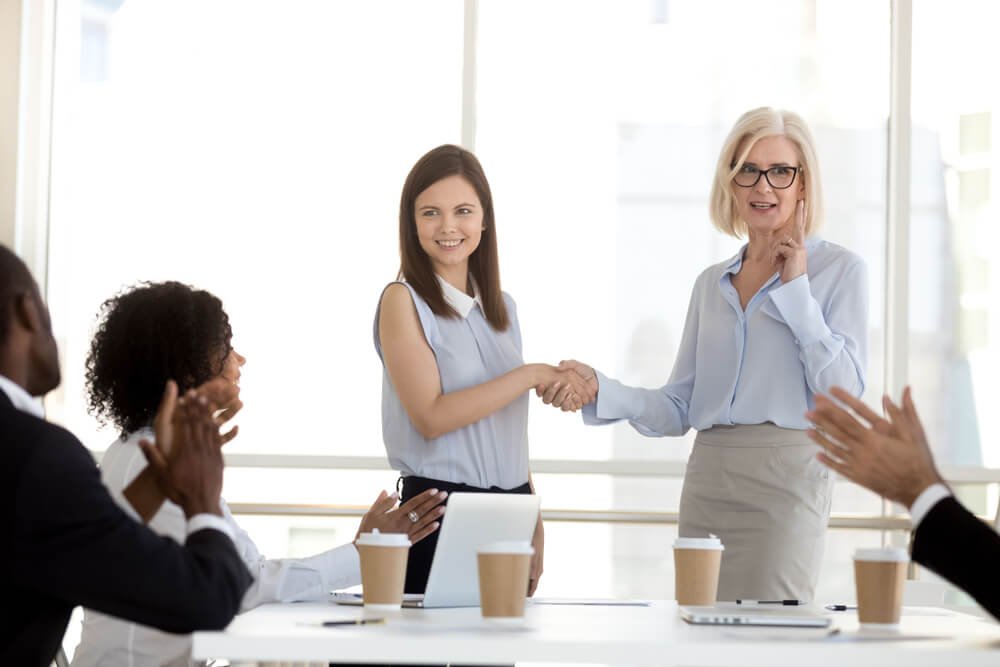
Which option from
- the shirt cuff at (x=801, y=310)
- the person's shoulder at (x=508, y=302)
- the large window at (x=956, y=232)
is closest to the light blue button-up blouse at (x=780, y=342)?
the shirt cuff at (x=801, y=310)

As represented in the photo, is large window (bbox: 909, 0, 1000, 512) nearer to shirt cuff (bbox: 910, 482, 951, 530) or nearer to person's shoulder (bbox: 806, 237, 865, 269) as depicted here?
person's shoulder (bbox: 806, 237, 865, 269)

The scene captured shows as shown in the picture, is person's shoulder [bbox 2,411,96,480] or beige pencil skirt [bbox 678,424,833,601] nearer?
person's shoulder [bbox 2,411,96,480]

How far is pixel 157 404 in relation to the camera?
2.14 m

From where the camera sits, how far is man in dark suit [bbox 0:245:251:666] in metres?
1.40

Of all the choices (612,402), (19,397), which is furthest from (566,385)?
(19,397)

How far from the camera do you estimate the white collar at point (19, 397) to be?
150 centimetres

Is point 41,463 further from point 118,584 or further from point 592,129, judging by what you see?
point 592,129

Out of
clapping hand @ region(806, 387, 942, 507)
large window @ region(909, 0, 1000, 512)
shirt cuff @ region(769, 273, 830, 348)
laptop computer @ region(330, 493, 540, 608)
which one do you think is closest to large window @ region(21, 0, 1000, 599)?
large window @ region(909, 0, 1000, 512)

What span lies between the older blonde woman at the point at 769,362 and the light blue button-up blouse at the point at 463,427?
22 centimetres

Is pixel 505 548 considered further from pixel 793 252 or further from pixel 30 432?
pixel 793 252

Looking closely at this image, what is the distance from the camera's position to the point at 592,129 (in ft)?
14.1

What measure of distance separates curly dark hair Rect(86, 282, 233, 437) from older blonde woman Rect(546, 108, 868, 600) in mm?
919

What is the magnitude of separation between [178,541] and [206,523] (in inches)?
19.6

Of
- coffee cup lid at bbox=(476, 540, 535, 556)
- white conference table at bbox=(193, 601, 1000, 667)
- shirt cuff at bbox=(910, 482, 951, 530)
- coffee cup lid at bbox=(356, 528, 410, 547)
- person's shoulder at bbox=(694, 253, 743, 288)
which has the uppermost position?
person's shoulder at bbox=(694, 253, 743, 288)
